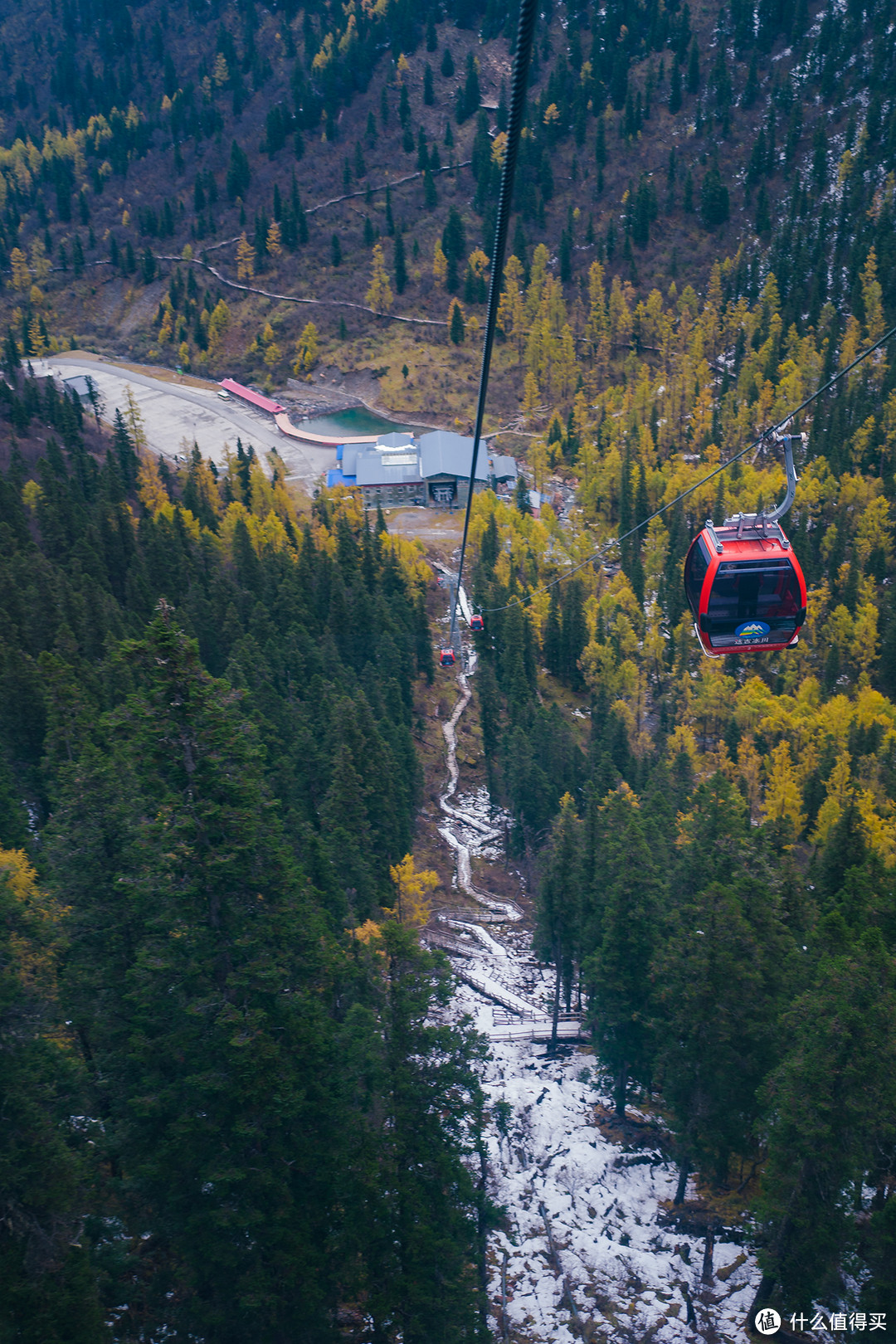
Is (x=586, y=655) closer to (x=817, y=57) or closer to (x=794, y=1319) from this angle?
(x=794, y=1319)

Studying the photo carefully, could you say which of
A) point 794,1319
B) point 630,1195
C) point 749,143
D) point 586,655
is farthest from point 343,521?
point 749,143

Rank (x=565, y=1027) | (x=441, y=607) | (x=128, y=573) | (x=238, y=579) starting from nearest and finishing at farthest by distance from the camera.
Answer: (x=565, y=1027) < (x=128, y=573) < (x=238, y=579) < (x=441, y=607)

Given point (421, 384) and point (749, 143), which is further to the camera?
point (749, 143)

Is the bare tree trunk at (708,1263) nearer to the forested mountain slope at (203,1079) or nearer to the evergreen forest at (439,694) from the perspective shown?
the evergreen forest at (439,694)

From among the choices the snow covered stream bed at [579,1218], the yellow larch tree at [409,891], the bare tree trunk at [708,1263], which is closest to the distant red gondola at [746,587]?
the snow covered stream bed at [579,1218]

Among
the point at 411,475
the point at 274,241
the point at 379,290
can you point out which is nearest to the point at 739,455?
the point at 411,475

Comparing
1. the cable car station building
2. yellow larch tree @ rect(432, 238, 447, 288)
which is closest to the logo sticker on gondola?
the cable car station building

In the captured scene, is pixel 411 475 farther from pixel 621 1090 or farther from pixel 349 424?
pixel 621 1090

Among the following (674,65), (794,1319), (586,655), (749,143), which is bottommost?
(586,655)

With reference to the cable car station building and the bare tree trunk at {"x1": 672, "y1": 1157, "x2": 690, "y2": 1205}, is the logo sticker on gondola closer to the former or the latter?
the bare tree trunk at {"x1": 672, "y1": 1157, "x2": 690, "y2": 1205}
